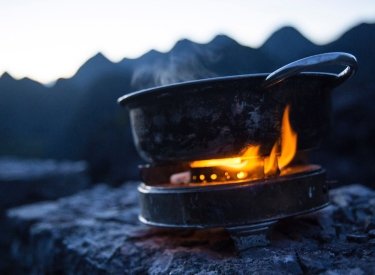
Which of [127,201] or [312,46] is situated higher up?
[312,46]

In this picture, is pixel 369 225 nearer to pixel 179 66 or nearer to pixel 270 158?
pixel 270 158

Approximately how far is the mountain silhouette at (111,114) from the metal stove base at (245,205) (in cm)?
279

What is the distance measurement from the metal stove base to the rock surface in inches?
3.3

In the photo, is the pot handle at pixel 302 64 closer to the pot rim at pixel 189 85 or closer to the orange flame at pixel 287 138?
the pot rim at pixel 189 85

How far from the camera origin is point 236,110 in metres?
1.38

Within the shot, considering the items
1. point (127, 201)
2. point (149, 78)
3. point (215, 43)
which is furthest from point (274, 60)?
point (127, 201)

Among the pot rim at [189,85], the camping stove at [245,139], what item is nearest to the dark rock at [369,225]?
the camping stove at [245,139]

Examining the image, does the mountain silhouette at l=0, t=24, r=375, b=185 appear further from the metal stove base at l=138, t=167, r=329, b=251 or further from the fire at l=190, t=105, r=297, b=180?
the metal stove base at l=138, t=167, r=329, b=251

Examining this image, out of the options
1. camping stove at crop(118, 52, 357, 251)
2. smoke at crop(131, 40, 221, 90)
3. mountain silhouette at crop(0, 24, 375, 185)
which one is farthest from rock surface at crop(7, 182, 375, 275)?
mountain silhouette at crop(0, 24, 375, 185)

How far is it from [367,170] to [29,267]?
630 centimetres

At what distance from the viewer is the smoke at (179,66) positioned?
7.45 ft

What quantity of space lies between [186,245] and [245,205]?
0.40m

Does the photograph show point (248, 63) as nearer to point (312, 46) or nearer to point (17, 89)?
point (312, 46)

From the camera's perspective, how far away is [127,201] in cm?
293
